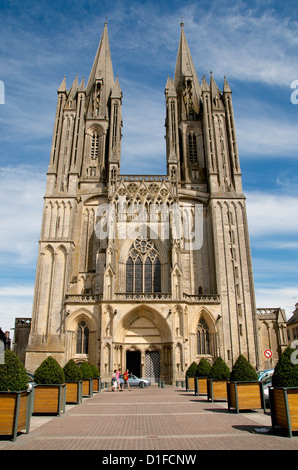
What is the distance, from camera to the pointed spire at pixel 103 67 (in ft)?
137

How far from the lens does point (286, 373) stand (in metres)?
9.11

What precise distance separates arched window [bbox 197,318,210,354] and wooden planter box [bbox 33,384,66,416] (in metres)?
18.0

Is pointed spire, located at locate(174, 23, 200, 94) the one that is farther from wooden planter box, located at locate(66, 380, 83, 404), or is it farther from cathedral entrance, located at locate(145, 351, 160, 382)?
wooden planter box, located at locate(66, 380, 83, 404)

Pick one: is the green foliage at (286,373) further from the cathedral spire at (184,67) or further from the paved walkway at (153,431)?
the cathedral spire at (184,67)

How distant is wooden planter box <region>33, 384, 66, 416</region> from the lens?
11.4 metres

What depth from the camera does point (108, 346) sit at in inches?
1022

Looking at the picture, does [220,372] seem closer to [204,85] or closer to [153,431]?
[153,431]

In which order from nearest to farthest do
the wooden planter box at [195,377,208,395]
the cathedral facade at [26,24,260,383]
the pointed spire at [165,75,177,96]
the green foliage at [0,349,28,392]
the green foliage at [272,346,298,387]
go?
the green foliage at [0,349,28,392] → the green foliage at [272,346,298,387] → the wooden planter box at [195,377,208,395] → the cathedral facade at [26,24,260,383] → the pointed spire at [165,75,177,96]

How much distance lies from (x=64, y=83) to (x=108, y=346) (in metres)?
26.9

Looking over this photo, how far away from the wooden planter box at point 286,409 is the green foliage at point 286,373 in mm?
326

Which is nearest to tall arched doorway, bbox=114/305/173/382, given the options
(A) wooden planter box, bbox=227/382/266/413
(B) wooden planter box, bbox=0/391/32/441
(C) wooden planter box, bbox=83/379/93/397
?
(C) wooden planter box, bbox=83/379/93/397

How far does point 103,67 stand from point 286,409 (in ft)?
141

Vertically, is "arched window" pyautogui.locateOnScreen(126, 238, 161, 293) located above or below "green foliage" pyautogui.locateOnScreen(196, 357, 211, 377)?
above

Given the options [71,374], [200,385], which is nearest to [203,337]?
[200,385]
